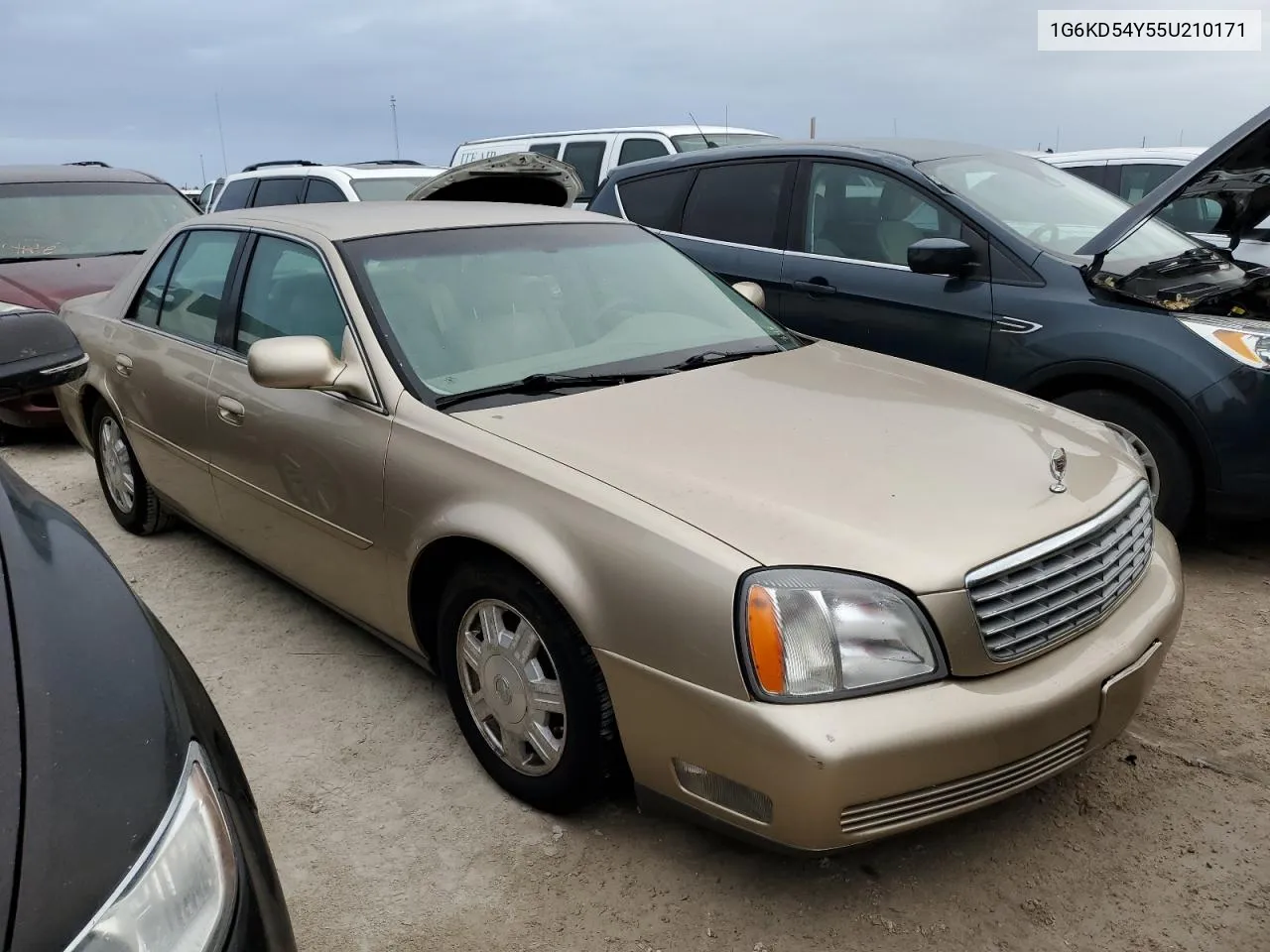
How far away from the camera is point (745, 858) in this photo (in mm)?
2447

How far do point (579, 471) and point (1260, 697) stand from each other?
7.32 ft

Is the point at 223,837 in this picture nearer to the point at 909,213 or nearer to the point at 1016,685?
the point at 1016,685

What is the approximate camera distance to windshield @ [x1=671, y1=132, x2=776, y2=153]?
978cm

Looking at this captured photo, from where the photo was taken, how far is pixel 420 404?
275cm

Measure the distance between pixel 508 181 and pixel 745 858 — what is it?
3718 millimetres

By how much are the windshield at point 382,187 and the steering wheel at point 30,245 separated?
8.11ft

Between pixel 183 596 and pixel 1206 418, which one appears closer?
pixel 1206 418

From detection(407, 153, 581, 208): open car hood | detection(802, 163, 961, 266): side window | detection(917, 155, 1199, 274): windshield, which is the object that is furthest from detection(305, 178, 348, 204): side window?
detection(917, 155, 1199, 274): windshield

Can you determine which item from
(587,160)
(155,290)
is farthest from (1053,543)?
(587,160)

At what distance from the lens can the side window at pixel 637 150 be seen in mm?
9906

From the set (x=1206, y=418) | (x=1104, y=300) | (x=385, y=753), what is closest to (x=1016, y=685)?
(x=385, y=753)

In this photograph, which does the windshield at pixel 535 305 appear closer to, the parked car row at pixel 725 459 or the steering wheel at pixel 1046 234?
the parked car row at pixel 725 459

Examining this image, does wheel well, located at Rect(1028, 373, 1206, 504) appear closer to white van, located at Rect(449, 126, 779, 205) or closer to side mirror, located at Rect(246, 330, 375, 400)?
side mirror, located at Rect(246, 330, 375, 400)

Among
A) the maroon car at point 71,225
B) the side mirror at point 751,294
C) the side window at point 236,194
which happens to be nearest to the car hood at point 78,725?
the side mirror at point 751,294
